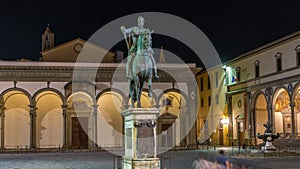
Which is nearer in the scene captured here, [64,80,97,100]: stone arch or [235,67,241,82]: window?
[64,80,97,100]: stone arch

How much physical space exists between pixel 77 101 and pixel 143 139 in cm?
2430

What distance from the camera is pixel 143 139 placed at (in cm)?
1224

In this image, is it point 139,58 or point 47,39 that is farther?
point 47,39

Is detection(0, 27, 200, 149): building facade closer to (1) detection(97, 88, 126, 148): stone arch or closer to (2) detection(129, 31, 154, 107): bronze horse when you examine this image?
(1) detection(97, 88, 126, 148): stone arch

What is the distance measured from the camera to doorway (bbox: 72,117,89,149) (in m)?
35.7

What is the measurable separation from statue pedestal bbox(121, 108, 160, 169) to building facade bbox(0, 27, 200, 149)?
69.4 ft

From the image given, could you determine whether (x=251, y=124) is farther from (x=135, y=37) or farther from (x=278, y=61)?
(x=135, y=37)

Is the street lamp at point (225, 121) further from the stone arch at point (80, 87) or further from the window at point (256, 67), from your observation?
the stone arch at point (80, 87)

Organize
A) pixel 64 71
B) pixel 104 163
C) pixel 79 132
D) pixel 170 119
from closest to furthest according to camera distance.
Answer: pixel 104 163, pixel 64 71, pixel 79 132, pixel 170 119

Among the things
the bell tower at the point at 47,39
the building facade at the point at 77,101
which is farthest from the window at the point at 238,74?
the bell tower at the point at 47,39

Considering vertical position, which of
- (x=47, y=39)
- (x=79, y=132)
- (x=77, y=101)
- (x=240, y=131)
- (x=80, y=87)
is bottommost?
(x=240, y=131)

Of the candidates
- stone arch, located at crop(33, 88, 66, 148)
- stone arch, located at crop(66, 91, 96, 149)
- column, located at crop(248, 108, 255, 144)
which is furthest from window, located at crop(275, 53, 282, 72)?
stone arch, located at crop(33, 88, 66, 148)

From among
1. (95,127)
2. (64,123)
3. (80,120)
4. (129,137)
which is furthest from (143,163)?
(80,120)

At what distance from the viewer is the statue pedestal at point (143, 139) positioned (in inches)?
477
